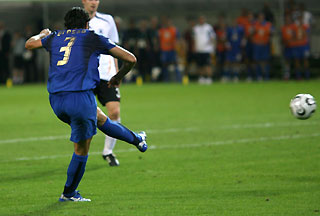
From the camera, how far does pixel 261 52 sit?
1091 inches

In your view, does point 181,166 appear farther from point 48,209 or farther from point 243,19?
point 243,19

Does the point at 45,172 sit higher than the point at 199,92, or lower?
higher

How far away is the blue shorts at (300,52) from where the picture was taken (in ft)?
87.7

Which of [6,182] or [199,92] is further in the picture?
[199,92]

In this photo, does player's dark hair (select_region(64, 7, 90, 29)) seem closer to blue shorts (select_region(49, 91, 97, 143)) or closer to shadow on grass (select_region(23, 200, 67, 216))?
blue shorts (select_region(49, 91, 97, 143))

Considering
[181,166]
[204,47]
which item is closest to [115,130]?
[181,166]

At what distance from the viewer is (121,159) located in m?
9.80

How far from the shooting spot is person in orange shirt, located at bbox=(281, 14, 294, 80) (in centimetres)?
2681

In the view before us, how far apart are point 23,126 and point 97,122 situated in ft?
23.1

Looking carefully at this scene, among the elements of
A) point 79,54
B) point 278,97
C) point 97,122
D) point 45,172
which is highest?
point 79,54

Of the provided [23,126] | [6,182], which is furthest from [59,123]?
[6,182]

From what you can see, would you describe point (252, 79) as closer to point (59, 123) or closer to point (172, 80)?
point (172, 80)

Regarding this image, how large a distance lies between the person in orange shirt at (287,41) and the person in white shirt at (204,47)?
2.74m

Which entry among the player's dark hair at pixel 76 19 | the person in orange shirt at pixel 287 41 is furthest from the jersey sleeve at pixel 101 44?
the person in orange shirt at pixel 287 41
